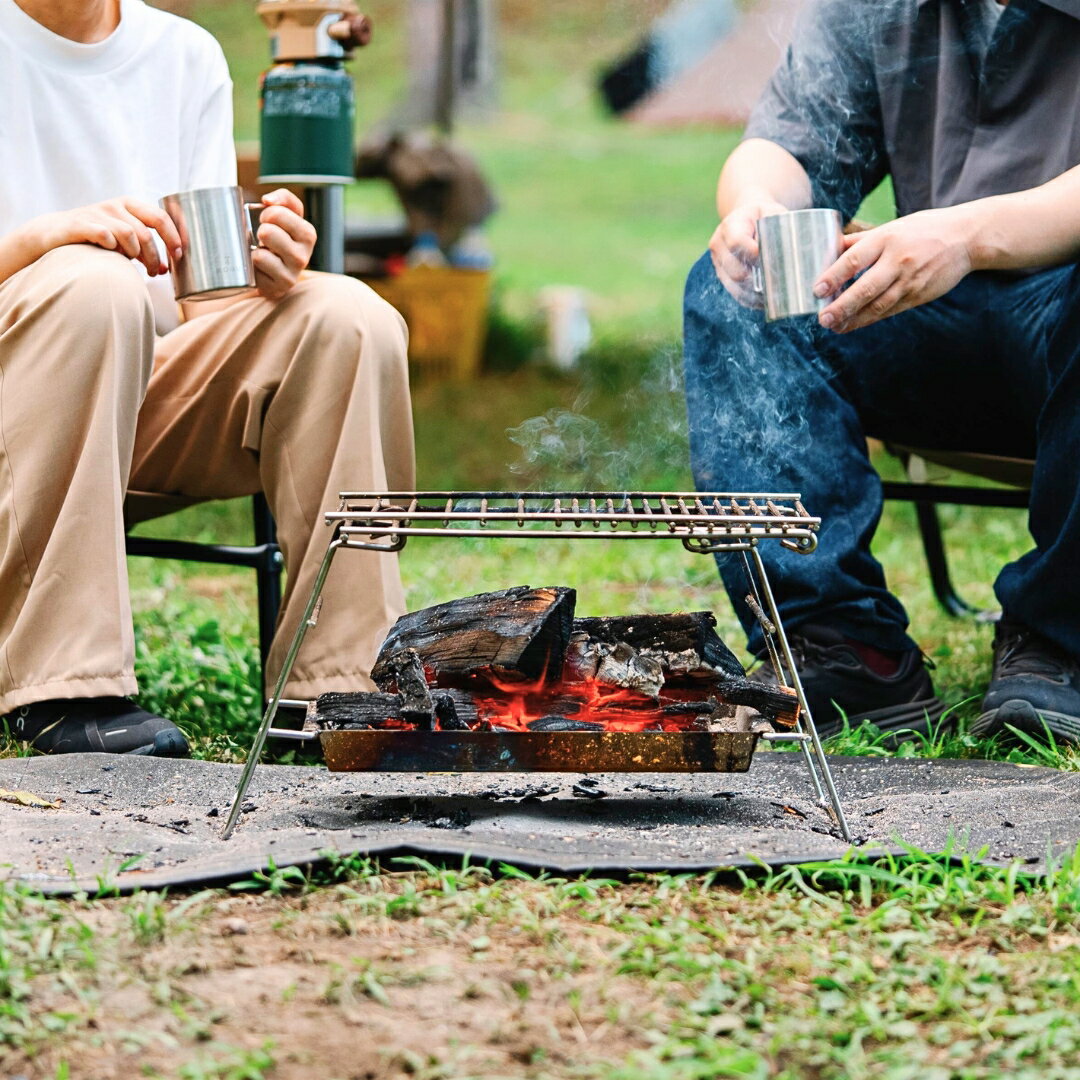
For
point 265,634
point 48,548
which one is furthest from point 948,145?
point 48,548

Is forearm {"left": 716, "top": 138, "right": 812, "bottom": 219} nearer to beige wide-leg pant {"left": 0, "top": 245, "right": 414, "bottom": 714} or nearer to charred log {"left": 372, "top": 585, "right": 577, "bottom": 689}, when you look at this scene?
beige wide-leg pant {"left": 0, "top": 245, "right": 414, "bottom": 714}

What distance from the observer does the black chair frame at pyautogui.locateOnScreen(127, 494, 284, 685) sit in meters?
3.02

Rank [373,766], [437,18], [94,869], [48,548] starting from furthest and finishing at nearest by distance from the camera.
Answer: [437,18], [48,548], [373,766], [94,869]

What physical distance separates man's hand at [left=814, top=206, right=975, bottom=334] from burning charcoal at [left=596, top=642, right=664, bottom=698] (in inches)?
28.0

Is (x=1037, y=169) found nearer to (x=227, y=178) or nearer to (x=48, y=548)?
(x=227, y=178)

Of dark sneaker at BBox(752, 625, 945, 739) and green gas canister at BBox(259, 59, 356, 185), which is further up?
green gas canister at BBox(259, 59, 356, 185)

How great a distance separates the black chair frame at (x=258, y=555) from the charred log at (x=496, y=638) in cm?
69

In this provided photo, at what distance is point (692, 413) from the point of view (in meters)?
2.98

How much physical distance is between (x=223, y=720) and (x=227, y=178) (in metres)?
1.18

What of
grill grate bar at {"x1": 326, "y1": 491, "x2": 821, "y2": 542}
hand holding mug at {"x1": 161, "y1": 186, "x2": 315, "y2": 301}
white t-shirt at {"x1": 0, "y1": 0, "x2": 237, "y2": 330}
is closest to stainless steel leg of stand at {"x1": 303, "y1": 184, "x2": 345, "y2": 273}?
white t-shirt at {"x1": 0, "y1": 0, "x2": 237, "y2": 330}

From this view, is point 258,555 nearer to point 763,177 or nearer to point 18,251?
point 18,251

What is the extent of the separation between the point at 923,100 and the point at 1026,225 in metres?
0.62

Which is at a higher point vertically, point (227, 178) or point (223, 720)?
point (227, 178)

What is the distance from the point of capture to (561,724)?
2.23m
